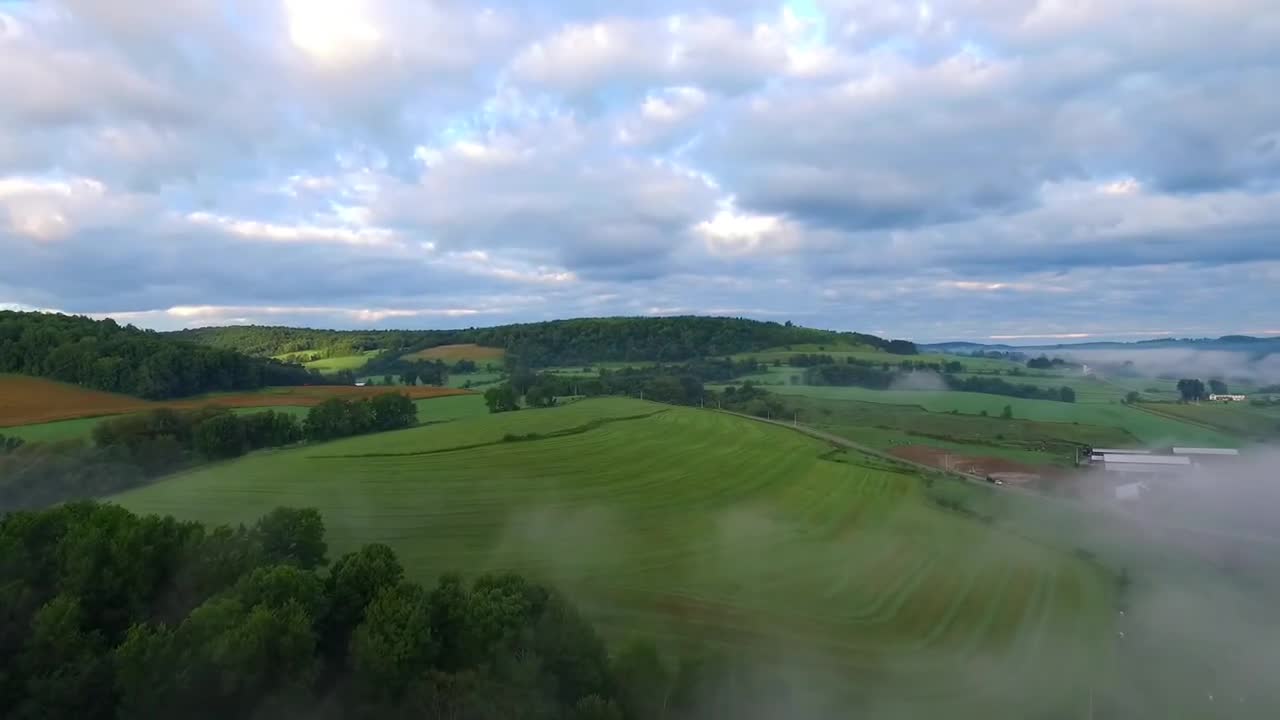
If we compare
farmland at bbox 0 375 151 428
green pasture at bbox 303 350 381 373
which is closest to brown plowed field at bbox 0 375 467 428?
farmland at bbox 0 375 151 428

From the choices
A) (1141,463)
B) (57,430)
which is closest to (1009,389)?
(1141,463)

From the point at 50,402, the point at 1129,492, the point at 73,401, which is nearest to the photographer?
the point at 50,402

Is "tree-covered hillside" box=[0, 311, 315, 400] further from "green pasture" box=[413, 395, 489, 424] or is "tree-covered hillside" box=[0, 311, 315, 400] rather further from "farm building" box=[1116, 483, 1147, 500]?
"farm building" box=[1116, 483, 1147, 500]

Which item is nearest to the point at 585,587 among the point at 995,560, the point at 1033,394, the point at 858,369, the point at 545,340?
the point at 995,560

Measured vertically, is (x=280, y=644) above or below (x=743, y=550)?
above

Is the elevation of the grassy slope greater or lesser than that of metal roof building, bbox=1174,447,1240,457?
greater

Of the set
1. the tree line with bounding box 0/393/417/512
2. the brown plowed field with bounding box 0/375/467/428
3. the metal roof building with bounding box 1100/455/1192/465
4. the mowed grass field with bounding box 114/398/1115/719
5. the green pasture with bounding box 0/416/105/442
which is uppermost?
the brown plowed field with bounding box 0/375/467/428

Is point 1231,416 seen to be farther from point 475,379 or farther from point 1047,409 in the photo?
point 475,379

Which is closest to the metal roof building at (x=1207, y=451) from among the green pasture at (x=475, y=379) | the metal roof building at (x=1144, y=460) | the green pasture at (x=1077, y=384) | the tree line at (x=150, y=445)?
the metal roof building at (x=1144, y=460)
